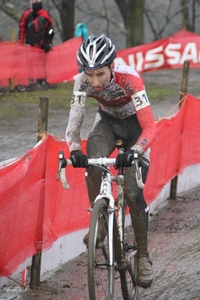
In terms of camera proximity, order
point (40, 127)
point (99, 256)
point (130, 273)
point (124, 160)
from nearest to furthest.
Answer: point (124, 160)
point (99, 256)
point (130, 273)
point (40, 127)

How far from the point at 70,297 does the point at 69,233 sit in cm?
91

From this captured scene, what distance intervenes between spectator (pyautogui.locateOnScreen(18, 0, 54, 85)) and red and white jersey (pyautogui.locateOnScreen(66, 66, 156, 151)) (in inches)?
508

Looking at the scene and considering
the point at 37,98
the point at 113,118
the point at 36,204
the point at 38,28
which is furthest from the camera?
the point at 38,28

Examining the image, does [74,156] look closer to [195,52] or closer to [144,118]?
[144,118]

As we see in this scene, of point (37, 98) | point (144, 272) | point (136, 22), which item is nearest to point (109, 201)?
point (144, 272)

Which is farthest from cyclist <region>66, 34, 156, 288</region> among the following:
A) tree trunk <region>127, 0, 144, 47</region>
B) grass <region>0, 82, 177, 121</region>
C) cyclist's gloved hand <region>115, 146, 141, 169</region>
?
tree trunk <region>127, 0, 144, 47</region>

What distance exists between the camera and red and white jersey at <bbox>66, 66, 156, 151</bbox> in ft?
18.7

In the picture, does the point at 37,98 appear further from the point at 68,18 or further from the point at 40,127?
the point at 40,127

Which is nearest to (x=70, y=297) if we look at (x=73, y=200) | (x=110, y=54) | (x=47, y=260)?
(x=47, y=260)

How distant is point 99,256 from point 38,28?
14050mm

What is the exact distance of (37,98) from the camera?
57.0 feet

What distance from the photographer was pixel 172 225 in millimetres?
9445

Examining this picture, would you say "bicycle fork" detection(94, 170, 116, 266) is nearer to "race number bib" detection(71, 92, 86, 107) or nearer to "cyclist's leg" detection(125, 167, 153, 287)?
"cyclist's leg" detection(125, 167, 153, 287)

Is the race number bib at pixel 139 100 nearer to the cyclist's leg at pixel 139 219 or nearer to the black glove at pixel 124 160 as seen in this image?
the cyclist's leg at pixel 139 219
